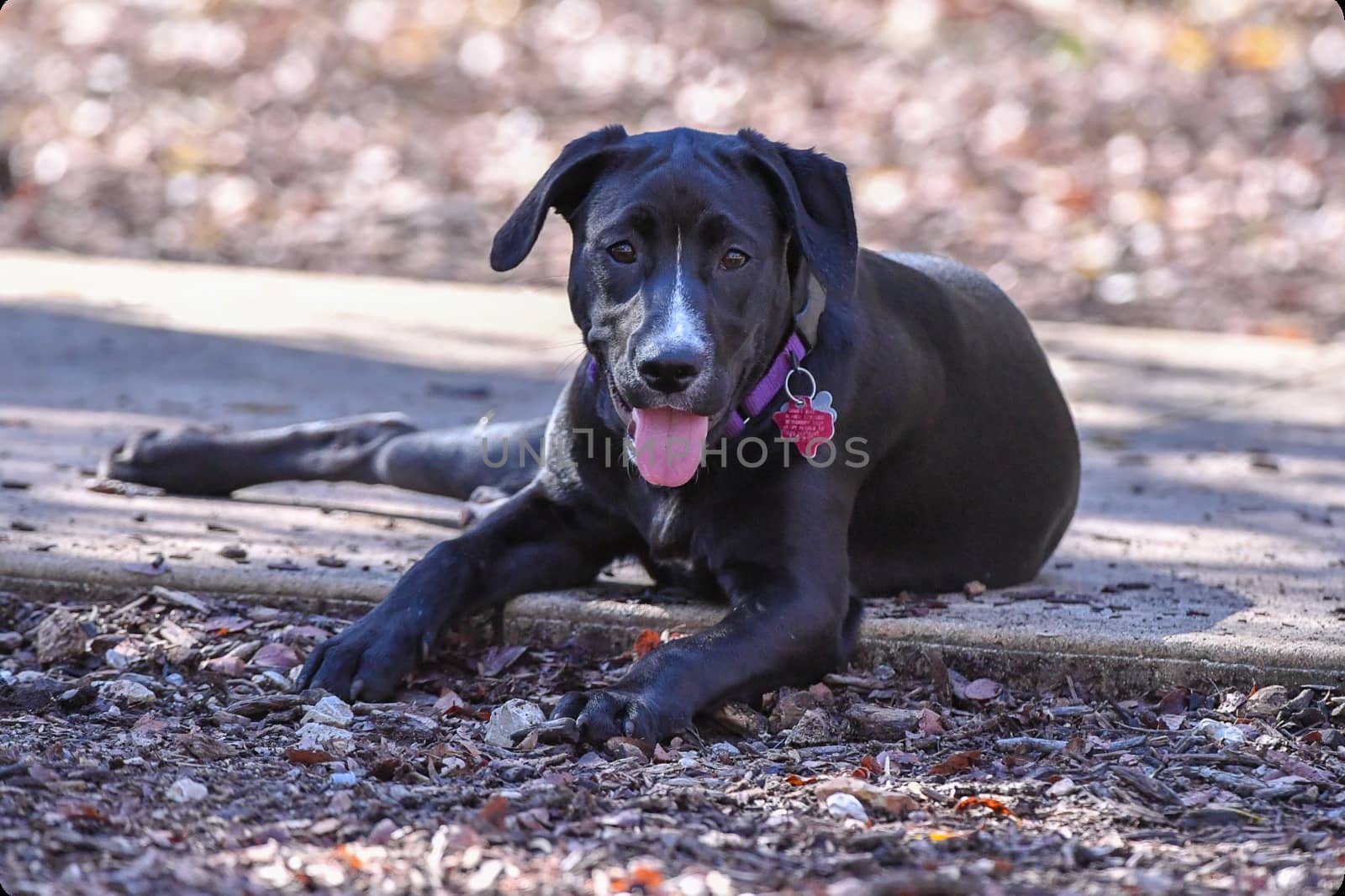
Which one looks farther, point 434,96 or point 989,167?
point 434,96

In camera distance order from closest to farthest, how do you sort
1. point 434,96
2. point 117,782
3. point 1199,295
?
1. point 117,782
2. point 1199,295
3. point 434,96

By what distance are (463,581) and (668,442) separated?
675mm

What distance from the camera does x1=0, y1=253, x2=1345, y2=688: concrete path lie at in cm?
428

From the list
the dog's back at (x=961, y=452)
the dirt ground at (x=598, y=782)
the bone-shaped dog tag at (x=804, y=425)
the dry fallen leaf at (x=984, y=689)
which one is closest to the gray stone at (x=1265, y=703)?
the dirt ground at (x=598, y=782)

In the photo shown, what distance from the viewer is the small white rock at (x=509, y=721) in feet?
12.2

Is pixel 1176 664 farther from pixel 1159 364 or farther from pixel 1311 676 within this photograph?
pixel 1159 364

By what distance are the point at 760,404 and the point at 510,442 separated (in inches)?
53.4

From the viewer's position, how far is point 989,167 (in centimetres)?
1137

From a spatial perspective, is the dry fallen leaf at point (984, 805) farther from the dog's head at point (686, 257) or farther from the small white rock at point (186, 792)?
the small white rock at point (186, 792)

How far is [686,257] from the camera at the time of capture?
13.2 feet

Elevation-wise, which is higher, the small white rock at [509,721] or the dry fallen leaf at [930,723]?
the dry fallen leaf at [930,723]

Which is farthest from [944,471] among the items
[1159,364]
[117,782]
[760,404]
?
[1159,364]

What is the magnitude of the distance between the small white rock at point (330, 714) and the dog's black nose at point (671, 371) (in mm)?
991

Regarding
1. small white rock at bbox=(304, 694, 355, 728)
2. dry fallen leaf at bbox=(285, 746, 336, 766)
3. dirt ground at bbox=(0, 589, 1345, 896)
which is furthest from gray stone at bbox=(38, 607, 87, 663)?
dry fallen leaf at bbox=(285, 746, 336, 766)
